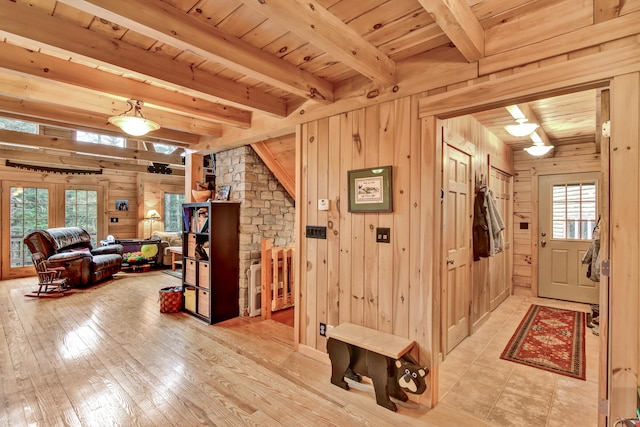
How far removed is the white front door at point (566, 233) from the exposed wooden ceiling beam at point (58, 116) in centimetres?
585

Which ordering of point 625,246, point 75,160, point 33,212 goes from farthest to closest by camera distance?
point 75,160 → point 33,212 → point 625,246

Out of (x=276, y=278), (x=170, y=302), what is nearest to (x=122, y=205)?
(x=170, y=302)

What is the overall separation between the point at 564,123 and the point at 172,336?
5.25 m

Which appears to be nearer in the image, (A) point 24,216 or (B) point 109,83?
(B) point 109,83

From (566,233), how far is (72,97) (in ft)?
21.8

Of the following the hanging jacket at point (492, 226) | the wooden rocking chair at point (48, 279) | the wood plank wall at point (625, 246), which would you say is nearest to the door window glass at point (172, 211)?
the wooden rocking chair at point (48, 279)

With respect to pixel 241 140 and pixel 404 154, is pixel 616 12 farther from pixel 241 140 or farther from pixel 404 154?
pixel 241 140

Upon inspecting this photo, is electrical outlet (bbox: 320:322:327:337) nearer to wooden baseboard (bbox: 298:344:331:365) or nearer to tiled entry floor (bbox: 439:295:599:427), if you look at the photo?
wooden baseboard (bbox: 298:344:331:365)

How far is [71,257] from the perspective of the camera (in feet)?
17.1

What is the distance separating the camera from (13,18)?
1635mm

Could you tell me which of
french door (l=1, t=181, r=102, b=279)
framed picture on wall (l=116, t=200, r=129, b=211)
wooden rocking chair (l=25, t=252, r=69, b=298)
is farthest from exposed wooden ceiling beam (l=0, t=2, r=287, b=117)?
framed picture on wall (l=116, t=200, r=129, b=211)

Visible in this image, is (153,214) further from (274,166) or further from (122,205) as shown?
(274,166)

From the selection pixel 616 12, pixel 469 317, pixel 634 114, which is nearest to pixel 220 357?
pixel 469 317

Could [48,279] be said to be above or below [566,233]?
below
